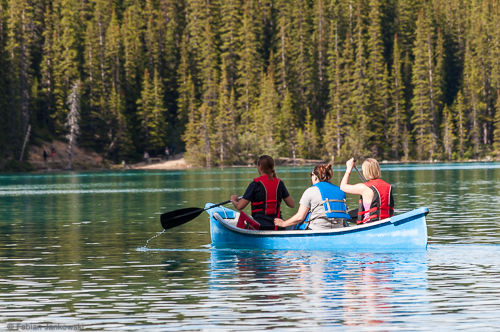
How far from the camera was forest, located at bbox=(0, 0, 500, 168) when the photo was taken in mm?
113812

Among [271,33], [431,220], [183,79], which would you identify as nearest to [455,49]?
[271,33]

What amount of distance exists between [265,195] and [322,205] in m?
1.23

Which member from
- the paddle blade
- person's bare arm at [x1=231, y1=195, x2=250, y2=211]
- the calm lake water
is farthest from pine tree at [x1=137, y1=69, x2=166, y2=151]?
person's bare arm at [x1=231, y1=195, x2=250, y2=211]

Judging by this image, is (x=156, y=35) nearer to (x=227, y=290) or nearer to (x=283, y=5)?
(x=283, y=5)

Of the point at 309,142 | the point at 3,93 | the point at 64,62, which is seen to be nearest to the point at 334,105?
the point at 309,142

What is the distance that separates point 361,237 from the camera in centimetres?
1823

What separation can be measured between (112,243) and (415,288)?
10.9 meters

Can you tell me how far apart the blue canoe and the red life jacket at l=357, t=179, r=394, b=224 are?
0.75 ft

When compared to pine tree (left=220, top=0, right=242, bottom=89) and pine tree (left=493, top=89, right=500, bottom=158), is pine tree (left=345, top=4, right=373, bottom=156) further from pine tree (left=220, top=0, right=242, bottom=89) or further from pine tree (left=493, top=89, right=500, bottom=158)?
pine tree (left=220, top=0, right=242, bottom=89)

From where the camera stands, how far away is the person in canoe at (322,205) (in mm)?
17531

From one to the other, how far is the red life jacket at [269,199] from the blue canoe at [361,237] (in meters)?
0.48

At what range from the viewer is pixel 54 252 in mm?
21094

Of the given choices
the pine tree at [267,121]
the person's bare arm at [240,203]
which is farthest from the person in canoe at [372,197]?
the pine tree at [267,121]

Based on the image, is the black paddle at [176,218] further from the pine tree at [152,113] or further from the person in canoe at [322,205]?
the pine tree at [152,113]
